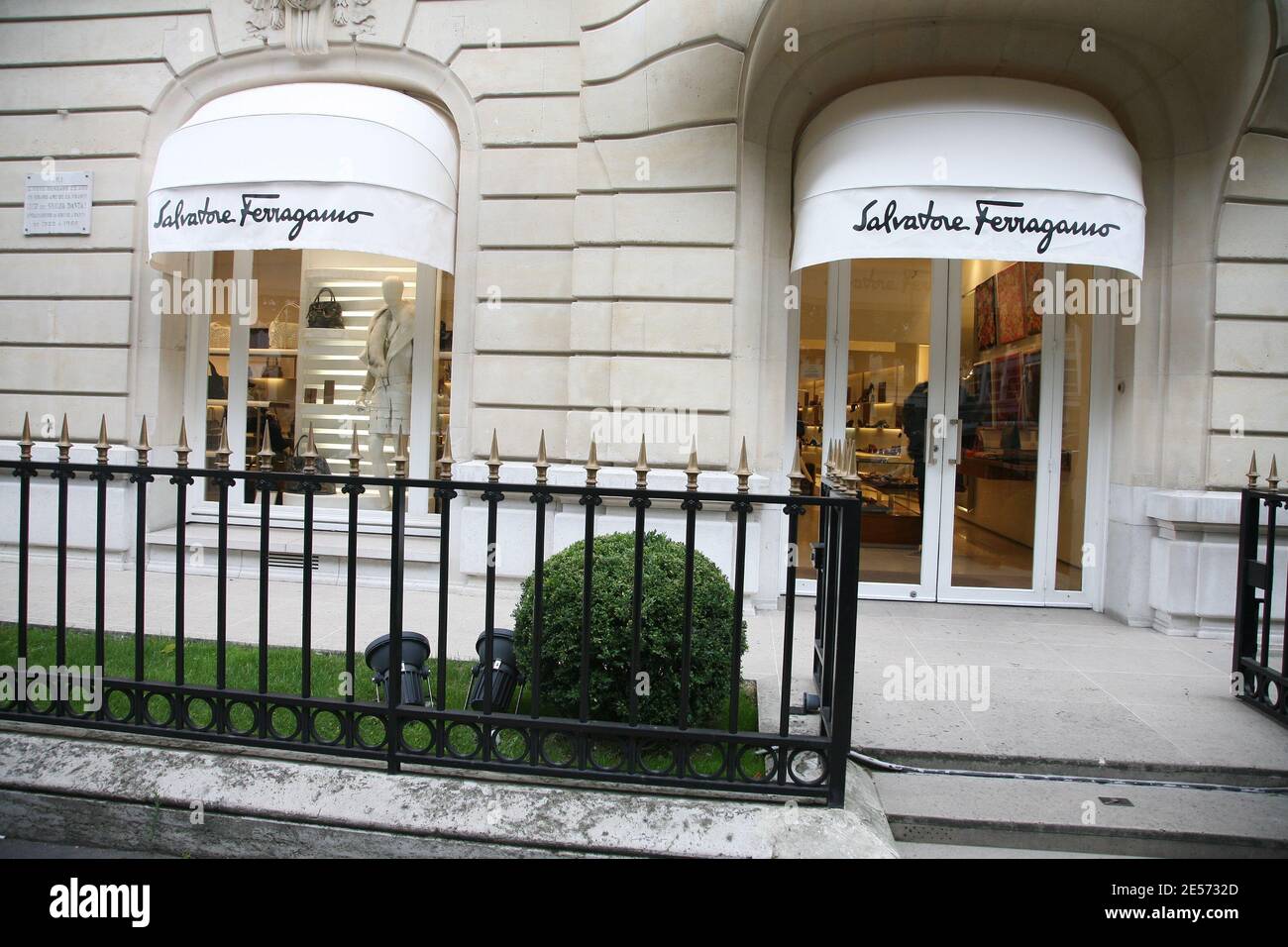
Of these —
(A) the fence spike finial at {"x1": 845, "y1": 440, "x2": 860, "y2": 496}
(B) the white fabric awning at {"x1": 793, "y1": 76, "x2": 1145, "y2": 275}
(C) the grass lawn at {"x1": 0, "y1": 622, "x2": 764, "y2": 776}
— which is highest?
(B) the white fabric awning at {"x1": 793, "y1": 76, "x2": 1145, "y2": 275}

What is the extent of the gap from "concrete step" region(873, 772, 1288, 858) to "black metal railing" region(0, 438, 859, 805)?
0.55 meters

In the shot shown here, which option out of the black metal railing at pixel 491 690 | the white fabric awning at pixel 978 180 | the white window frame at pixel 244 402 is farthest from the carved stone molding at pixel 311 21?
the black metal railing at pixel 491 690

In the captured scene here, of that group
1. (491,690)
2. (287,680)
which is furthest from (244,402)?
(491,690)

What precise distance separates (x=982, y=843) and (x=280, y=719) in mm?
3369

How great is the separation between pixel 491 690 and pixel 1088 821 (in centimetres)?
272

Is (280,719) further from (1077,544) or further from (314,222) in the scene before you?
(1077,544)

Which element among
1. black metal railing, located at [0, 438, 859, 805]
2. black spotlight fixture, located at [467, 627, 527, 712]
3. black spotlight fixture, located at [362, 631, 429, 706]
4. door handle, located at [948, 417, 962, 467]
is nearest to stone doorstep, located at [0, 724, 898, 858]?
black metal railing, located at [0, 438, 859, 805]

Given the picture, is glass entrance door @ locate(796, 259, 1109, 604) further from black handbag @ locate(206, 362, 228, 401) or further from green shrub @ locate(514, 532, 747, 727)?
black handbag @ locate(206, 362, 228, 401)

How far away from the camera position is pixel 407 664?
13.9ft

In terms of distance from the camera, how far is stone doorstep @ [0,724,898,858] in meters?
3.24

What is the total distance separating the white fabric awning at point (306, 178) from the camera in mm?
A: 7586

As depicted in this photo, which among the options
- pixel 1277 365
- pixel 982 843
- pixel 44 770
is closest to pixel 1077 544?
pixel 1277 365

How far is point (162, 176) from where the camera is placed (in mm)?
8102

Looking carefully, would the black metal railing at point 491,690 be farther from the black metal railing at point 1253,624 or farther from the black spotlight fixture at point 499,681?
the black metal railing at point 1253,624
